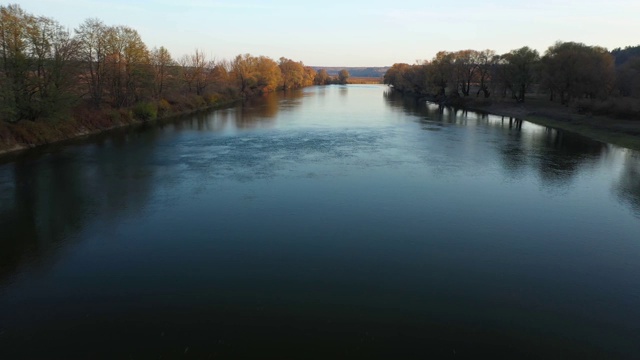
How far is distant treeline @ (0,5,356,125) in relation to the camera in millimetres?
26719

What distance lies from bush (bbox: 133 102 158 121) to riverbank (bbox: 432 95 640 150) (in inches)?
1582

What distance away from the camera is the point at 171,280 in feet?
34.3

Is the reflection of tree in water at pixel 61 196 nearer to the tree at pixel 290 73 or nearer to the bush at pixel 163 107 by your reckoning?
the bush at pixel 163 107

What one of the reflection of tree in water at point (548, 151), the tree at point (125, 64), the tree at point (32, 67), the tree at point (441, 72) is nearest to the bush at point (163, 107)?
the tree at point (125, 64)

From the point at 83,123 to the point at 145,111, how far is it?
8814mm

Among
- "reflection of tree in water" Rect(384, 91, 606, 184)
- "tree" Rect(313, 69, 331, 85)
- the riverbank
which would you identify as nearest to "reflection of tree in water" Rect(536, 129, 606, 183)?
"reflection of tree in water" Rect(384, 91, 606, 184)

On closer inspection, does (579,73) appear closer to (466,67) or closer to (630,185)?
(466,67)

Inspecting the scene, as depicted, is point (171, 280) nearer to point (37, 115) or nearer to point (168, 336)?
point (168, 336)

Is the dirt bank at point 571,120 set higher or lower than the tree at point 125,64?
lower

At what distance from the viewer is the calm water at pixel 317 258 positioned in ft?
27.2

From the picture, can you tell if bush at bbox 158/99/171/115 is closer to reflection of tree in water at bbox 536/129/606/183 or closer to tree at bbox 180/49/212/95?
tree at bbox 180/49/212/95

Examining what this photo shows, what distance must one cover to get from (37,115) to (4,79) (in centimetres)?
374

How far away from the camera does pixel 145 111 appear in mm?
41750

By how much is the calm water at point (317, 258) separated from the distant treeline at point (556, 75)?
2588 cm
